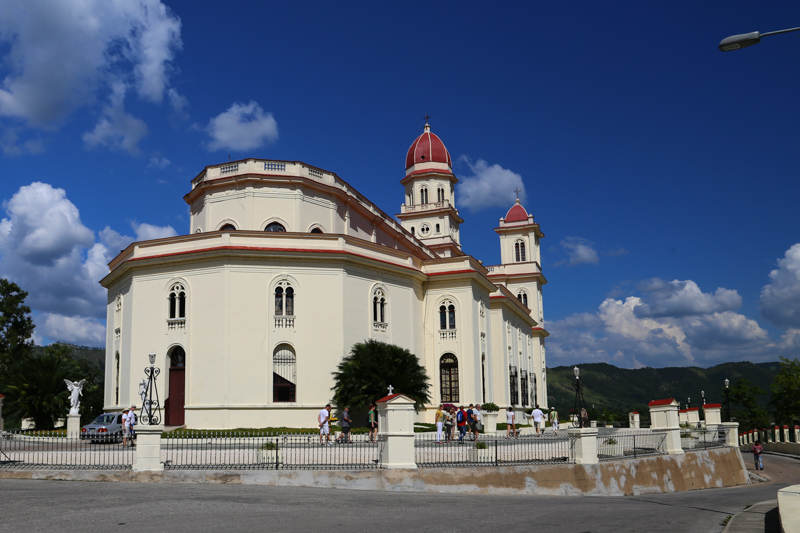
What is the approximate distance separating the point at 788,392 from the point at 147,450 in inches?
2634

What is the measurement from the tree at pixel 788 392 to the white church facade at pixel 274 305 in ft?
127

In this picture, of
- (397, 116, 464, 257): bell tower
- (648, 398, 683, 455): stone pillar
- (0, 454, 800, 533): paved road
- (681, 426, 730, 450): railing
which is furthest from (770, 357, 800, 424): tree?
(0, 454, 800, 533): paved road

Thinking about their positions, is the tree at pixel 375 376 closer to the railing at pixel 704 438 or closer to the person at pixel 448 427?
the person at pixel 448 427

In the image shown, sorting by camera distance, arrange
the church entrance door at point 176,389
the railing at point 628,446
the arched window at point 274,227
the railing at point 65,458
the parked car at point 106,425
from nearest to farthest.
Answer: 1. the railing at point 65,458
2. the railing at point 628,446
3. the parked car at point 106,425
4. the church entrance door at point 176,389
5. the arched window at point 274,227

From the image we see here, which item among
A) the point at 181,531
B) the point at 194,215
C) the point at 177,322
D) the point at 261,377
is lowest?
the point at 181,531

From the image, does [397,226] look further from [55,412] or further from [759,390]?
[759,390]

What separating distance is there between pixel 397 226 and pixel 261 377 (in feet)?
67.3

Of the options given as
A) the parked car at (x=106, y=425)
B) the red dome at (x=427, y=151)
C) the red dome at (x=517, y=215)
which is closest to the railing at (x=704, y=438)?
the parked car at (x=106, y=425)

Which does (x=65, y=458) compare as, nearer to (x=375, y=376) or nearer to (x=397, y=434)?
(x=397, y=434)

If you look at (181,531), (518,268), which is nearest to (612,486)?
(181,531)

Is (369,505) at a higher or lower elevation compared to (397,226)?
lower

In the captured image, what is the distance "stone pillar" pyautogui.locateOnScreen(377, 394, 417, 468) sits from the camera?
1664 cm

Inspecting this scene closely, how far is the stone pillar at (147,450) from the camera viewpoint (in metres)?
16.6

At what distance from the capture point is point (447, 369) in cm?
3794
